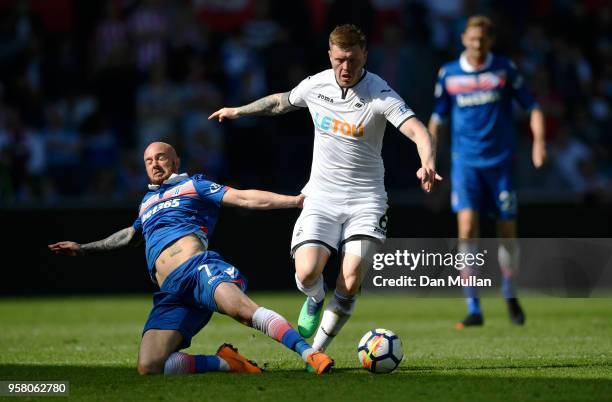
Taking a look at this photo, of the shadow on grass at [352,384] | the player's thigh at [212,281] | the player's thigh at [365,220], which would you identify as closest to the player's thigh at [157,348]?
the shadow on grass at [352,384]

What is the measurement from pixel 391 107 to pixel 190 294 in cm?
197

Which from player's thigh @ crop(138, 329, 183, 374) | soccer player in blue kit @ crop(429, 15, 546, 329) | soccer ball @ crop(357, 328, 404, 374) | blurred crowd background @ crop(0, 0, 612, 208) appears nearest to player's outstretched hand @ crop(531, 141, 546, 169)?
soccer player in blue kit @ crop(429, 15, 546, 329)

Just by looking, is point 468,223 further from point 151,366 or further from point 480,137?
point 151,366

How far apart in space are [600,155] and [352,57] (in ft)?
36.5

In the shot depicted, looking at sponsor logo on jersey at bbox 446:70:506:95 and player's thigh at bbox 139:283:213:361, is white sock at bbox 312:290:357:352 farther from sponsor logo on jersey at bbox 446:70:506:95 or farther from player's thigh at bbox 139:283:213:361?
sponsor logo on jersey at bbox 446:70:506:95

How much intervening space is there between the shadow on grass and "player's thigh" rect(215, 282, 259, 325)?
0.41 meters

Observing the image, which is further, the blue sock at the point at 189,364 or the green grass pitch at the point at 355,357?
the blue sock at the point at 189,364

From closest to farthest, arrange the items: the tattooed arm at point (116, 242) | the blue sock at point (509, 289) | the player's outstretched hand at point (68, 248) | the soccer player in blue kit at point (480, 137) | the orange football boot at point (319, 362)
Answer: the orange football boot at point (319, 362), the player's outstretched hand at point (68, 248), the tattooed arm at point (116, 242), the soccer player in blue kit at point (480, 137), the blue sock at point (509, 289)

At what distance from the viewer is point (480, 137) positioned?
11781 mm

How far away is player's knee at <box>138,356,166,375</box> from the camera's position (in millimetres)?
7895

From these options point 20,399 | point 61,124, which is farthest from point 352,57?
point 61,124

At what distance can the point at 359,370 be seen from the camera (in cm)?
810

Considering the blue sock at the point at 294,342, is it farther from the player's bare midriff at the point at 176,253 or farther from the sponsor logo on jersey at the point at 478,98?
the sponsor logo on jersey at the point at 478,98

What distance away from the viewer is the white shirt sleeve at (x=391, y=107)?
8289 millimetres
